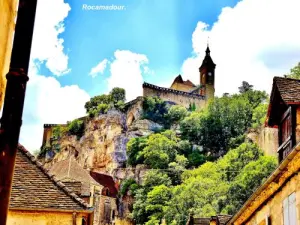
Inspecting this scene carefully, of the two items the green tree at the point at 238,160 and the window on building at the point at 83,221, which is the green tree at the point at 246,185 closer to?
the green tree at the point at 238,160

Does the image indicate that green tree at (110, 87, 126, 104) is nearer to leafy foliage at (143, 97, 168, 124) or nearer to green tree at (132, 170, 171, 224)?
leafy foliage at (143, 97, 168, 124)

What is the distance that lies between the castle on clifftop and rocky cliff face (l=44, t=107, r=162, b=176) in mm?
9322

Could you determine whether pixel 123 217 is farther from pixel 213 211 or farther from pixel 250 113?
pixel 250 113

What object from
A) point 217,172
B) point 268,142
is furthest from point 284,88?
point 268,142

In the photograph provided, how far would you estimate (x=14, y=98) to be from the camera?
3.88 m

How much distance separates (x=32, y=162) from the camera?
43.9ft

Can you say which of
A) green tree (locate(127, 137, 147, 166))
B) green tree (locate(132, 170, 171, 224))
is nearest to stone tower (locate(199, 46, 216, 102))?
green tree (locate(127, 137, 147, 166))

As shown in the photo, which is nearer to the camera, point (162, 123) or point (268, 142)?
point (268, 142)

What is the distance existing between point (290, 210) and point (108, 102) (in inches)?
3902

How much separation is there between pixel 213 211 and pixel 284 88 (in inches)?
1831

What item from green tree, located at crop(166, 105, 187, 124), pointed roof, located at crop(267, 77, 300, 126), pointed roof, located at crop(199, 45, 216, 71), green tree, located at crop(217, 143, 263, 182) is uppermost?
pointed roof, located at crop(199, 45, 216, 71)

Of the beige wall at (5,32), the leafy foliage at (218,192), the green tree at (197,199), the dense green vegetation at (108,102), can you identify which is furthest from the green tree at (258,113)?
the beige wall at (5,32)

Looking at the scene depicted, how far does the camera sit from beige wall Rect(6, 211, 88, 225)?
1209cm

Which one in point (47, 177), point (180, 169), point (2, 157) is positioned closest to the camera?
point (2, 157)
